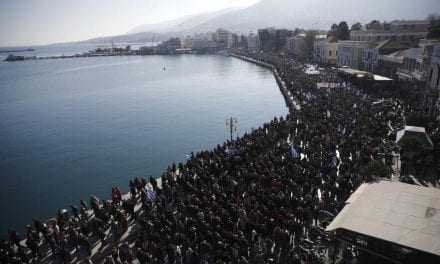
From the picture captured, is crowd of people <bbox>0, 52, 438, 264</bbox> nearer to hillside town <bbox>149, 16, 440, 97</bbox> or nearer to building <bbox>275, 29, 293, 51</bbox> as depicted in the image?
hillside town <bbox>149, 16, 440, 97</bbox>

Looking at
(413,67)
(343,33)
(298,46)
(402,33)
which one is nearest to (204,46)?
(298,46)

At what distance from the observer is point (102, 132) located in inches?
1258

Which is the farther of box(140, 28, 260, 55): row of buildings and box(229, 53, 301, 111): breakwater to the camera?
box(140, 28, 260, 55): row of buildings

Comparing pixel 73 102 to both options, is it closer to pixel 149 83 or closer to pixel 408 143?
pixel 149 83

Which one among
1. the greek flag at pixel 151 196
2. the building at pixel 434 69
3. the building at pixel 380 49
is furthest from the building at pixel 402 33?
the greek flag at pixel 151 196

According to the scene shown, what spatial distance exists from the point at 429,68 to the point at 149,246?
32.8m

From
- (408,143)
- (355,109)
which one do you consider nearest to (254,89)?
(355,109)

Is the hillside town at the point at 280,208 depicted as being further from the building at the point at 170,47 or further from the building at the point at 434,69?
the building at the point at 170,47

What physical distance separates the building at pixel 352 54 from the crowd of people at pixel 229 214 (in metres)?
38.5

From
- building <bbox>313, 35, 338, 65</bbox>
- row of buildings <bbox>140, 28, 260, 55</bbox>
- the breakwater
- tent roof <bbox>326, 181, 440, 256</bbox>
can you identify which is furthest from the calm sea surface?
row of buildings <bbox>140, 28, 260, 55</bbox>

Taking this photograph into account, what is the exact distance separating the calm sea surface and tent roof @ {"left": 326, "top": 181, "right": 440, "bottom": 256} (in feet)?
44.4

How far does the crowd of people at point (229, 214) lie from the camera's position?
10.3m

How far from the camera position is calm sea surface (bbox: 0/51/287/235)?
1978cm

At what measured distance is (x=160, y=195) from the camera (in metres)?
14.2
